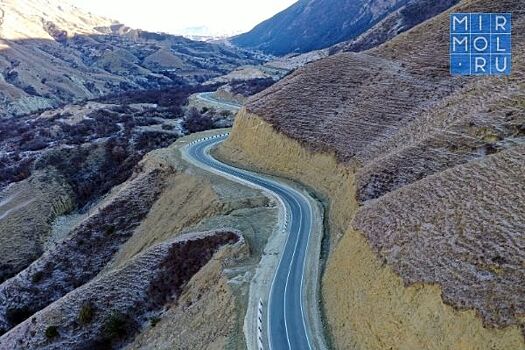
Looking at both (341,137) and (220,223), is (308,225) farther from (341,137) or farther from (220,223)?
(341,137)

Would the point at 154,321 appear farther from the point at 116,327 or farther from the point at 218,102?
the point at 218,102

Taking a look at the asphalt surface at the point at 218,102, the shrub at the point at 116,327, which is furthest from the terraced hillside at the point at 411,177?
the asphalt surface at the point at 218,102

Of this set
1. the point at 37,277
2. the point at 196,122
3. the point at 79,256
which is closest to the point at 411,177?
the point at 79,256

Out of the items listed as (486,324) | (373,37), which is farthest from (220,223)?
(373,37)

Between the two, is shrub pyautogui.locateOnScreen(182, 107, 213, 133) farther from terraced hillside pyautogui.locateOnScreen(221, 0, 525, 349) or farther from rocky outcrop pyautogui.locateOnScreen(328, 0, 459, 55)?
rocky outcrop pyautogui.locateOnScreen(328, 0, 459, 55)

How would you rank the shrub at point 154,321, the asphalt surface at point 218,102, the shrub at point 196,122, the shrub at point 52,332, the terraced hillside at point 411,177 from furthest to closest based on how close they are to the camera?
the asphalt surface at point 218,102 → the shrub at point 196,122 → the shrub at point 52,332 → the shrub at point 154,321 → the terraced hillside at point 411,177

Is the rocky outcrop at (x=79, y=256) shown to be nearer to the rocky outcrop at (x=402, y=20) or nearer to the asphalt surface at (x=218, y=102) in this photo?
the asphalt surface at (x=218, y=102)
